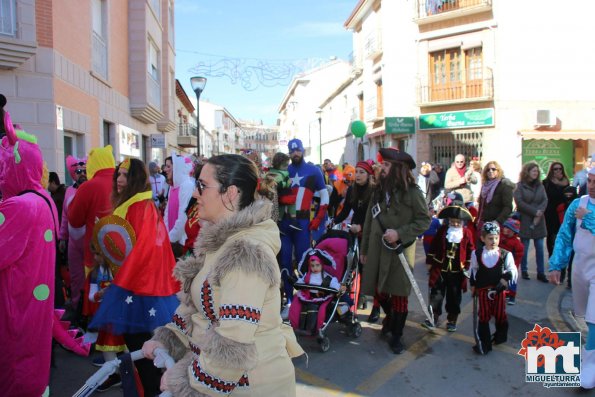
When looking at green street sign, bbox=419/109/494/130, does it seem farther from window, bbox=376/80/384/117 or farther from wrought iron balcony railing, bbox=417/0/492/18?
wrought iron balcony railing, bbox=417/0/492/18

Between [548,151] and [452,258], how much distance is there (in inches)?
659

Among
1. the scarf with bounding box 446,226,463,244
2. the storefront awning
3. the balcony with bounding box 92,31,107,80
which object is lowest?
the scarf with bounding box 446,226,463,244

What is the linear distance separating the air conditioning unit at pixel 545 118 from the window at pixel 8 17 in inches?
698

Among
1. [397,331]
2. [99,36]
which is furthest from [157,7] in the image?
[397,331]

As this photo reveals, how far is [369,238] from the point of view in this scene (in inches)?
199

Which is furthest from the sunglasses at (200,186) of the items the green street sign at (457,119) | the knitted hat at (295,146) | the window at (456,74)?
the window at (456,74)

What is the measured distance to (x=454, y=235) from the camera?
16.9 ft

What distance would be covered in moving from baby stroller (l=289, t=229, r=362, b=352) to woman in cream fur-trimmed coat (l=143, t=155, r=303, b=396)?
2.71 meters

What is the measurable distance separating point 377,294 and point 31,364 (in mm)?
3292

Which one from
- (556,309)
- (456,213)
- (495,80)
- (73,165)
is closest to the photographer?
(456,213)

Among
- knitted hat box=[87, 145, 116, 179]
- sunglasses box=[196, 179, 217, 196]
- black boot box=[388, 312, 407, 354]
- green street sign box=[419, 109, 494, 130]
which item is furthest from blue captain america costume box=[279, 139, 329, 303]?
green street sign box=[419, 109, 494, 130]

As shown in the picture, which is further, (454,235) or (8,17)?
(8,17)

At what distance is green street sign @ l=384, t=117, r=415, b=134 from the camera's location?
20.9m

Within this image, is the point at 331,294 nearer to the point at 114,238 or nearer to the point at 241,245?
the point at 114,238
